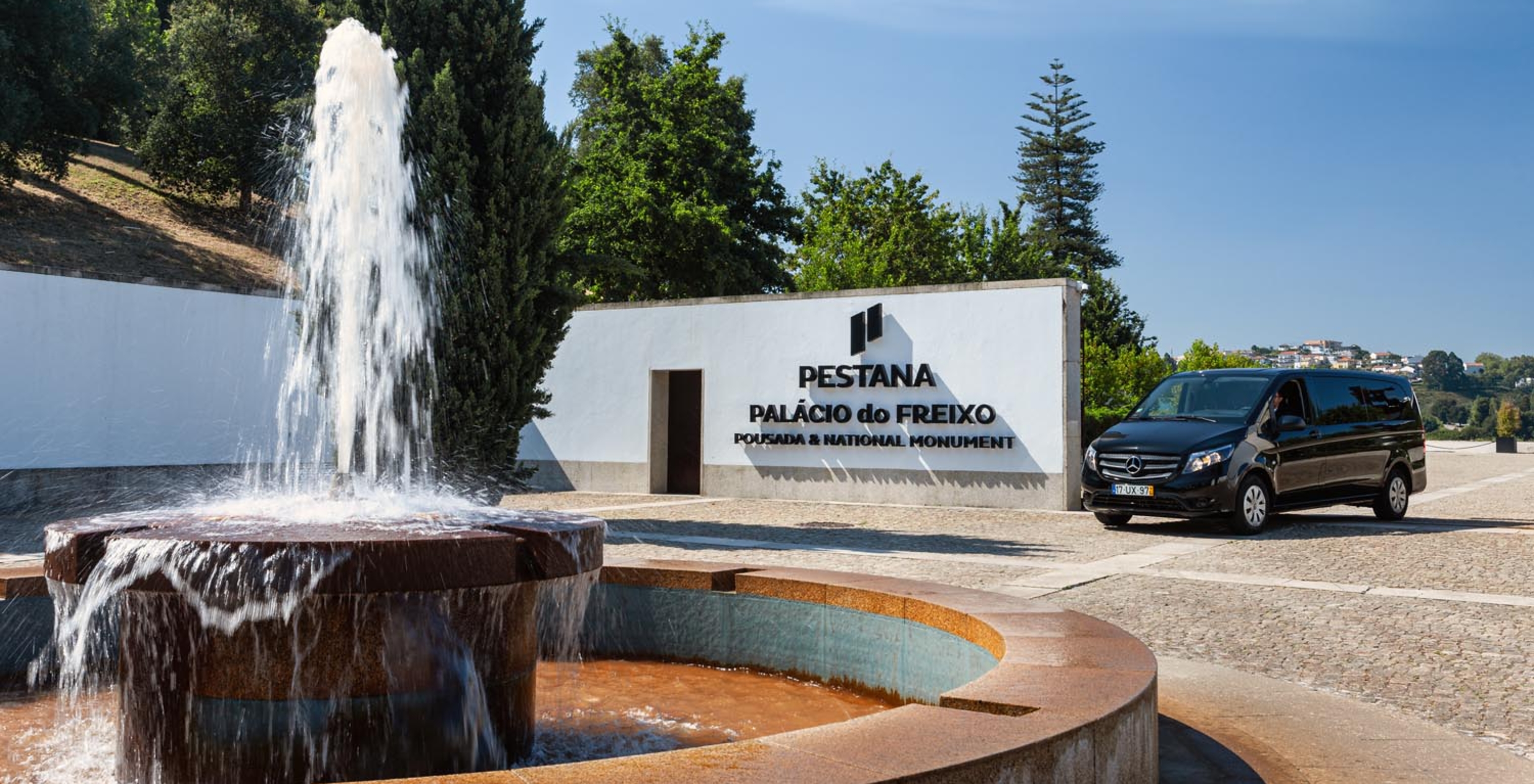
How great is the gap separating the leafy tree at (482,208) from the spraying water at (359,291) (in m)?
0.34

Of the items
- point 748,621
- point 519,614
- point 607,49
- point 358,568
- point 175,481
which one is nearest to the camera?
point 358,568

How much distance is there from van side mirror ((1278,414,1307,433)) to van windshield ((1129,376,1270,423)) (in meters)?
0.42

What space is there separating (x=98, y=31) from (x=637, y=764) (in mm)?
41441

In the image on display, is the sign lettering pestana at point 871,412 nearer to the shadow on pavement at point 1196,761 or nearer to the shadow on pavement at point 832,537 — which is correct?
the shadow on pavement at point 832,537

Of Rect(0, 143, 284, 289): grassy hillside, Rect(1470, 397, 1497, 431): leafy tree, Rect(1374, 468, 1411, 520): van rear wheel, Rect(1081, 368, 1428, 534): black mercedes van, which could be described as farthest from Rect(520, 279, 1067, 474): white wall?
Rect(1470, 397, 1497, 431): leafy tree

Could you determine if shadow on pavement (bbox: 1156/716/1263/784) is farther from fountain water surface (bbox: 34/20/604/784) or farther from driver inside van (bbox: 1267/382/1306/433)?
driver inside van (bbox: 1267/382/1306/433)

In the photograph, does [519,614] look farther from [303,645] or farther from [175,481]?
[175,481]

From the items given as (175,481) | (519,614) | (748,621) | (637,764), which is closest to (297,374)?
(175,481)

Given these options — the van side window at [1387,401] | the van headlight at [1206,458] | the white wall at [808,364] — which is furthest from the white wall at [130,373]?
the van side window at [1387,401]

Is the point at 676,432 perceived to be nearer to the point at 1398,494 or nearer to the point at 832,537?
the point at 832,537

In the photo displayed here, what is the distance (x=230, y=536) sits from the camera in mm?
3760

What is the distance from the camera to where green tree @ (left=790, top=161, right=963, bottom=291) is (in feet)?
155

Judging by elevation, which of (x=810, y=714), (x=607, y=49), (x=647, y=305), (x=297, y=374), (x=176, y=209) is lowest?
(x=810, y=714)

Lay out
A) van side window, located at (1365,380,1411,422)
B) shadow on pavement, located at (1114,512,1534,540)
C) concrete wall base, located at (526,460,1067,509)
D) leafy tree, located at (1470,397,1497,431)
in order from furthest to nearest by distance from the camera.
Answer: leafy tree, located at (1470,397,1497,431)
concrete wall base, located at (526,460,1067,509)
van side window, located at (1365,380,1411,422)
shadow on pavement, located at (1114,512,1534,540)
